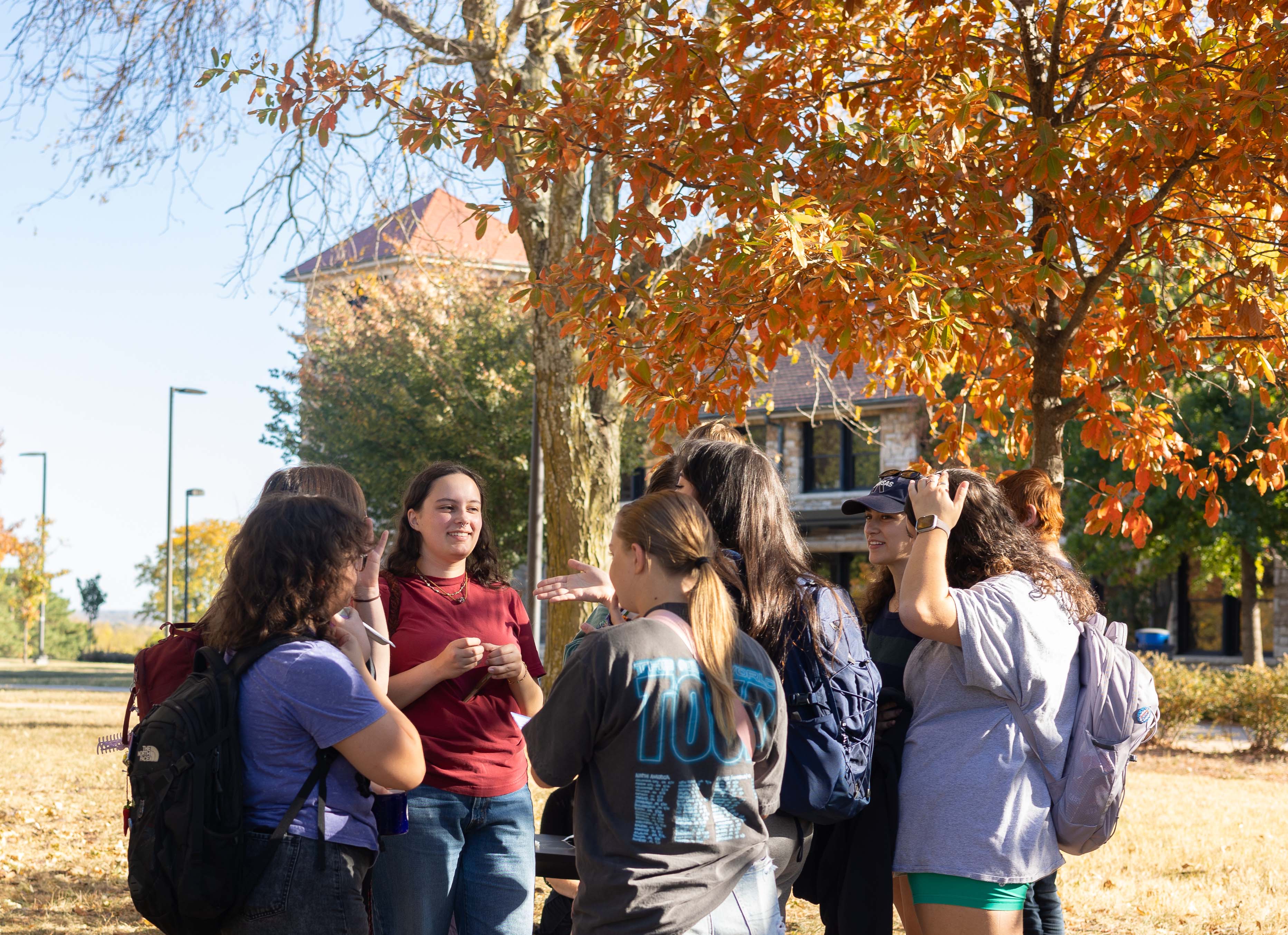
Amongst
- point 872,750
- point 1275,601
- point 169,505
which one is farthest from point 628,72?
point 169,505

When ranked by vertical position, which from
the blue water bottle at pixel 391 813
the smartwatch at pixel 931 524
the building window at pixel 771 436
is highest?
the building window at pixel 771 436

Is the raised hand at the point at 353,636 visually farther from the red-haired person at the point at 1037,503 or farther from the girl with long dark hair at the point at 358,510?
the red-haired person at the point at 1037,503

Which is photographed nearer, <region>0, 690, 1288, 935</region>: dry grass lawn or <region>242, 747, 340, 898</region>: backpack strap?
<region>242, 747, 340, 898</region>: backpack strap

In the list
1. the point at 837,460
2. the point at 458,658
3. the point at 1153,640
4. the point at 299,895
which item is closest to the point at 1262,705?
the point at 1153,640

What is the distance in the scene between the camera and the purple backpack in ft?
10.6

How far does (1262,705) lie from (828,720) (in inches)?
567

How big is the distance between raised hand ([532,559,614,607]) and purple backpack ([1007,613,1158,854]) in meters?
1.17

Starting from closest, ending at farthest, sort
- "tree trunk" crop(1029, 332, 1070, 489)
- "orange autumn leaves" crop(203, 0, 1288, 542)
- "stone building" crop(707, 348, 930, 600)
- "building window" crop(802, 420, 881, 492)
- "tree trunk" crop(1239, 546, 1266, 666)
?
"orange autumn leaves" crop(203, 0, 1288, 542)
"tree trunk" crop(1029, 332, 1070, 489)
"tree trunk" crop(1239, 546, 1266, 666)
"stone building" crop(707, 348, 930, 600)
"building window" crop(802, 420, 881, 492)

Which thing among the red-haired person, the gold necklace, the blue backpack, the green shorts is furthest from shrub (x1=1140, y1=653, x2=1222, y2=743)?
the blue backpack

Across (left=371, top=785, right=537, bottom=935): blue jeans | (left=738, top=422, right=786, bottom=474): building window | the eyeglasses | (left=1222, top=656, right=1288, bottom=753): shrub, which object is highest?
(left=738, top=422, right=786, bottom=474): building window

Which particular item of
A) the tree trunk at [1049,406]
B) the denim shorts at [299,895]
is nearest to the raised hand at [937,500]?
the denim shorts at [299,895]

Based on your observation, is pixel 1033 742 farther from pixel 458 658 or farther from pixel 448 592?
pixel 448 592

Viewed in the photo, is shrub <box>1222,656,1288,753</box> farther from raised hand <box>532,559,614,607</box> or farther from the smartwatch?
raised hand <box>532,559,614,607</box>

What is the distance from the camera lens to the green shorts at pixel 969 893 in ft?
10.3
